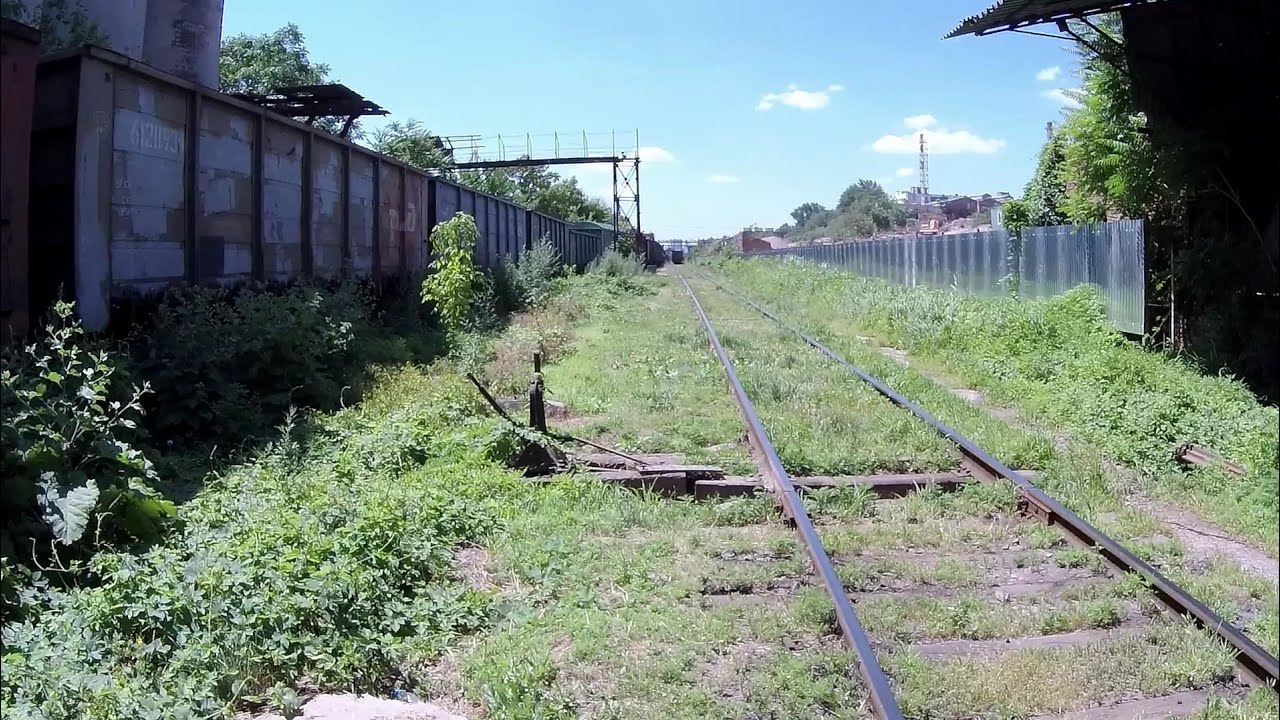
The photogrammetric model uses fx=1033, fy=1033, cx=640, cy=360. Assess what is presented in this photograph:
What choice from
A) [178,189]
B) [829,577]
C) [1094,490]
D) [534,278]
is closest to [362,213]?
[178,189]

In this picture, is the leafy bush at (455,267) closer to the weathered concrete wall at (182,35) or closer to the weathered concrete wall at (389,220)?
the weathered concrete wall at (389,220)

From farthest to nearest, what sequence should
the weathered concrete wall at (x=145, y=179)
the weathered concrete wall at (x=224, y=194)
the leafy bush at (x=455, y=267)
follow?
the leafy bush at (x=455, y=267) → the weathered concrete wall at (x=224, y=194) → the weathered concrete wall at (x=145, y=179)

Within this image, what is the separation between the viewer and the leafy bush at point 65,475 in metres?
4.85

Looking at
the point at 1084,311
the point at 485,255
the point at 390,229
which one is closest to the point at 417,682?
the point at 1084,311

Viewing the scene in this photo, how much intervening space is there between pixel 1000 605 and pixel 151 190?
314 inches

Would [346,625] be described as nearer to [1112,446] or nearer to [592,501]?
[592,501]

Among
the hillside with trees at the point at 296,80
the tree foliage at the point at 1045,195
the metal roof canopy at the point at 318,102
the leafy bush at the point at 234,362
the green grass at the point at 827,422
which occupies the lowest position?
the green grass at the point at 827,422

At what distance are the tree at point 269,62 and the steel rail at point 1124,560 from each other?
37.2 m

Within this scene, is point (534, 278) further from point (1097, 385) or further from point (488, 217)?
point (1097, 385)

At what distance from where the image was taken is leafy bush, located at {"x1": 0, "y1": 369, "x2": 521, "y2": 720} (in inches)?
152

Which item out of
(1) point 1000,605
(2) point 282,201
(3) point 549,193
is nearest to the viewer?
(1) point 1000,605

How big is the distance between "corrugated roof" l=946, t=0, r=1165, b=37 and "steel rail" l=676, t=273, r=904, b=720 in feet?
20.6

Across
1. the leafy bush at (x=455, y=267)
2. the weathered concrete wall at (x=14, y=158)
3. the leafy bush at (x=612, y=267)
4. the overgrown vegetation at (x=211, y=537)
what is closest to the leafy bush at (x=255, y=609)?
the overgrown vegetation at (x=211, y=537)

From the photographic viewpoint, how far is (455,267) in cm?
1385
